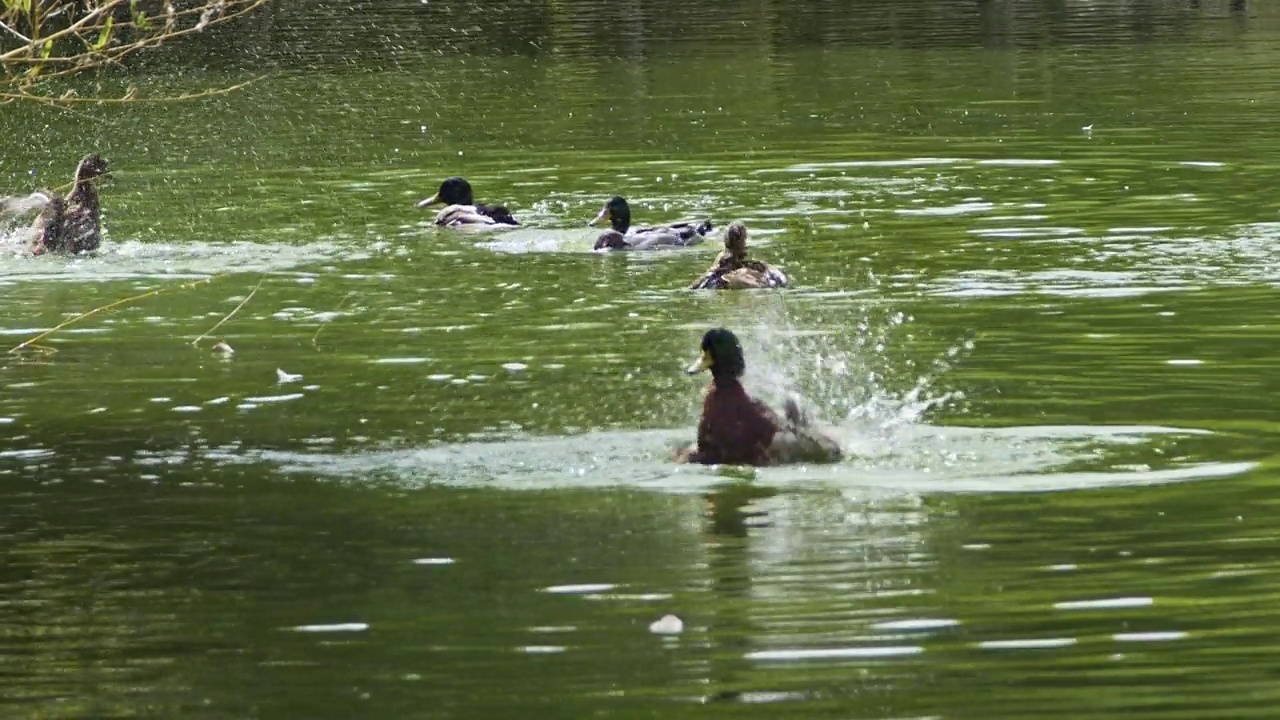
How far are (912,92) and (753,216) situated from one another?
1323 cm

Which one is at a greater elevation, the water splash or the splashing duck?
the splashing duck

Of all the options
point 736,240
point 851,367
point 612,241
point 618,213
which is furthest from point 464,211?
point 851,367

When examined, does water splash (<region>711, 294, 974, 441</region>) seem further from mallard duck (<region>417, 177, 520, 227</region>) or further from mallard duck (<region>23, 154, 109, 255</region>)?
mallard duck (<region>23, 154, 109, 255</region>)

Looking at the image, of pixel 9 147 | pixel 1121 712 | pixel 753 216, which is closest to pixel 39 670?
pixel 1121 712

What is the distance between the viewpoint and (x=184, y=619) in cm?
1111

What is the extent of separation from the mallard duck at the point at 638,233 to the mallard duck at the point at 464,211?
1214 millimetres

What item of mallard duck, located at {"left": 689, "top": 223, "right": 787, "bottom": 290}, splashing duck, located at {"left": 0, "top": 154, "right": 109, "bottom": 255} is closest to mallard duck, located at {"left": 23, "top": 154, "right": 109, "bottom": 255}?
splashing duck, located at {"left": 0, "top": 154, "right": 109, "bottom": 255}

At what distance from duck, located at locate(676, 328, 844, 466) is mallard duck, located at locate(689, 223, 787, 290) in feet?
20.1

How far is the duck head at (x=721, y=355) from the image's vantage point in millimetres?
14219

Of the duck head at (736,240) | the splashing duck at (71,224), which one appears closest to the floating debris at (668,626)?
the duck head at (736,240)

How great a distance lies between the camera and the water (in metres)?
10.2

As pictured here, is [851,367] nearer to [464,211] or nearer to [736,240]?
[736,240]

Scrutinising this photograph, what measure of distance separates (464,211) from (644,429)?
9.71 metres

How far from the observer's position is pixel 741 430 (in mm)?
13922
